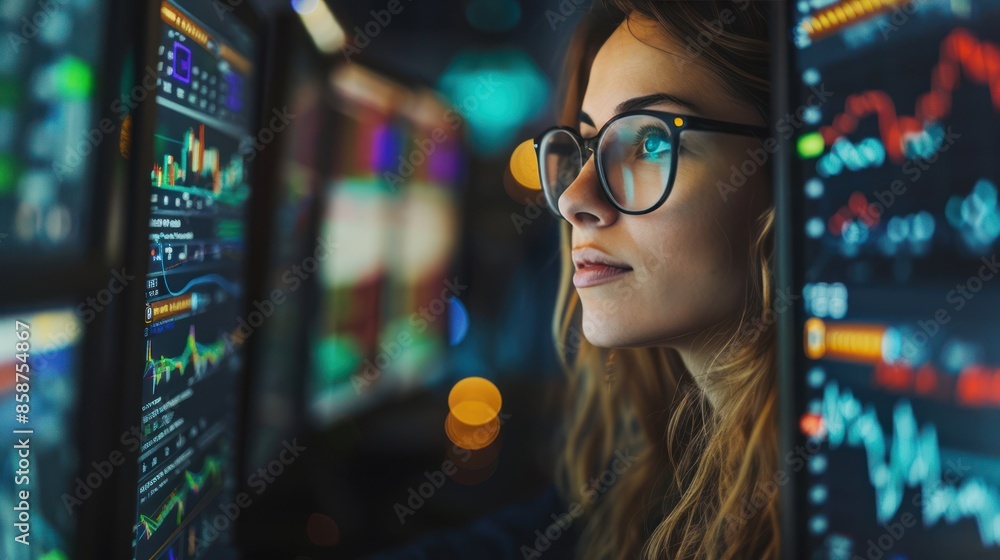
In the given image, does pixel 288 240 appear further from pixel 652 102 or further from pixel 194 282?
pixel 652 102

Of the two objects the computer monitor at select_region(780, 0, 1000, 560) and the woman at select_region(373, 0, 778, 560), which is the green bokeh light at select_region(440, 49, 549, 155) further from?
the computer monitor at select_region(780, 0, 1000, 560)

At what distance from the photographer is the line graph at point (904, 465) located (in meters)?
0.65

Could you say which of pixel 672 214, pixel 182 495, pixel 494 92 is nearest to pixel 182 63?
pixel 182 495

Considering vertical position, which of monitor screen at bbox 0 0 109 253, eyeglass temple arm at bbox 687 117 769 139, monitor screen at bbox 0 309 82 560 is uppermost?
eyeglass temple arm at bbox 687 117 769 139

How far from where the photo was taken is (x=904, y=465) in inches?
27.5

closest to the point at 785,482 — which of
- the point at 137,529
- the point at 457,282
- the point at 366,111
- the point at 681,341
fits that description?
the point at 681,341

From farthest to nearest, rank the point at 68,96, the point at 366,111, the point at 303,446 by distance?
the point at 366,111 < the point at 303,446 < the point at 68,96

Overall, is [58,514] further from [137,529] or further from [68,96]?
[68,96]

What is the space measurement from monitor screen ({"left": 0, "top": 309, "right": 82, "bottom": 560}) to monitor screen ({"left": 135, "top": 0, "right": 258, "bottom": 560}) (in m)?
0.09

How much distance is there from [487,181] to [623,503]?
78 centimetres

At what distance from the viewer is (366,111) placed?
1.52 meters

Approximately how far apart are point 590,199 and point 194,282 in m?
0.56

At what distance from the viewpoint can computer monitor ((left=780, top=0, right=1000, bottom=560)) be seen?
651 mm

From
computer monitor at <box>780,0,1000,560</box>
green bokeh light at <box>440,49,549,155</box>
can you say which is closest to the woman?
computer monitor at <box>780,0,1000,560</box>
